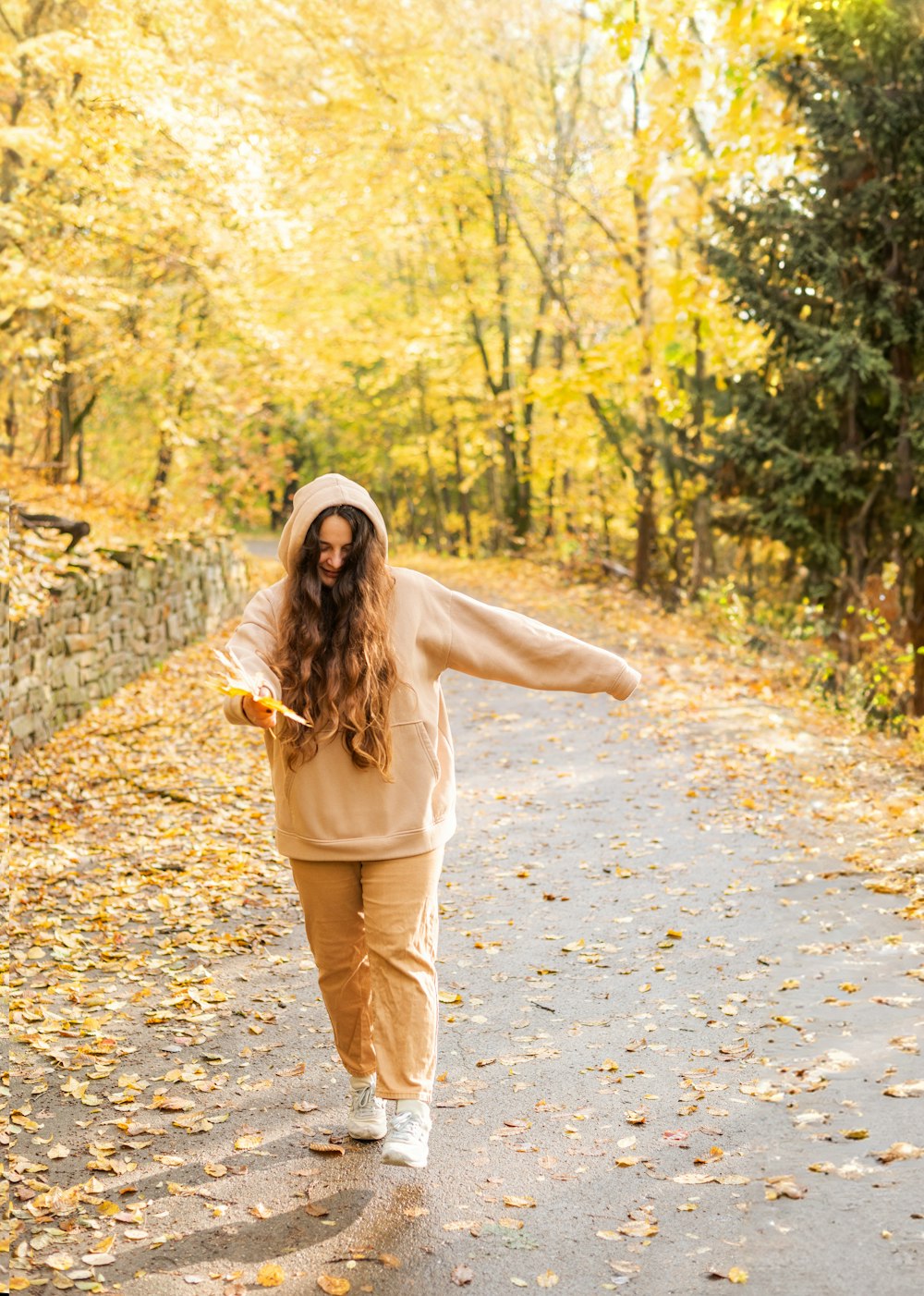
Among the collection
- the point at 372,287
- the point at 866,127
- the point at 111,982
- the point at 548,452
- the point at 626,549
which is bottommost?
the point at 111,982

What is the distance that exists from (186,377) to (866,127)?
8734mm

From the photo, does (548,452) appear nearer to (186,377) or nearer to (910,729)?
(186,377)

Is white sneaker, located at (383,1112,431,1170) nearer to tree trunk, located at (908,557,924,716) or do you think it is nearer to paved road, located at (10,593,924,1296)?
paved road, located at (10,593,924,1296)

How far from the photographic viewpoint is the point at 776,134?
12797mm

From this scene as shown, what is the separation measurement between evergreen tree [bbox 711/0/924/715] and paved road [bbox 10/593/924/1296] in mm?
5962

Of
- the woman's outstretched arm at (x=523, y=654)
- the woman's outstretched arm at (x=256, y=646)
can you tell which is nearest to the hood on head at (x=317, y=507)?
the woman's outstretched arm at (x=256, y=646)

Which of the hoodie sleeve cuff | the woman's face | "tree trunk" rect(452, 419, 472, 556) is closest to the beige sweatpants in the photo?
the hoodie sleeve cuff

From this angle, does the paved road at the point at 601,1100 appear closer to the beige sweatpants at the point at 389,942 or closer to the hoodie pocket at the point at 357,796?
the beige sweatpants at the point at 389,942

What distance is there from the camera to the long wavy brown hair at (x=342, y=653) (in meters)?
3.69

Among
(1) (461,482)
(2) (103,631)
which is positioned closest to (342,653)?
(2) (103,631)

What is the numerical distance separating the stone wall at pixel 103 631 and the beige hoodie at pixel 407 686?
571 cm

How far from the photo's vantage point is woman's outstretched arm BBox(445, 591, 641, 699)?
156 inches

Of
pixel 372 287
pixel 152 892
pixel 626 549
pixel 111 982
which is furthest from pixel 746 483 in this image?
pixel 372 287

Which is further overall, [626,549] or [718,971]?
[626,549]
